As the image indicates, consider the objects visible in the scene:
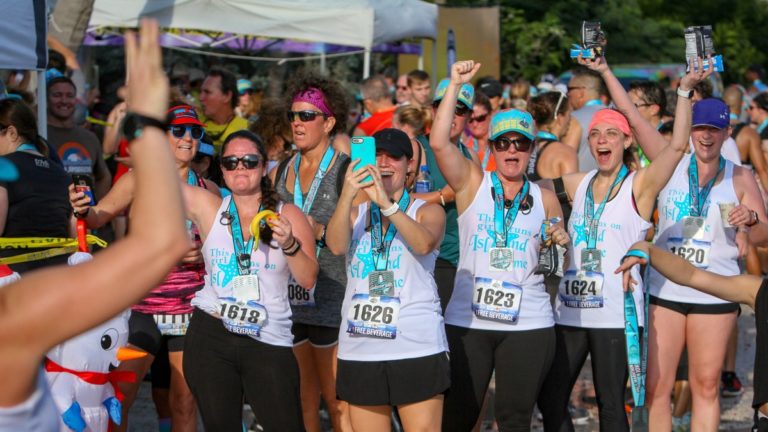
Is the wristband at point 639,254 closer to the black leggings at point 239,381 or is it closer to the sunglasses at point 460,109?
the black leggings at point 239,381

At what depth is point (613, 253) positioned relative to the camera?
5977 mm

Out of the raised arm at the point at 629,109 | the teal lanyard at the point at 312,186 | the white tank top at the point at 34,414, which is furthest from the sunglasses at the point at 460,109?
the white tank top at the point at 34,414

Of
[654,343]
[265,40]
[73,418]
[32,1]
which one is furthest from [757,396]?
[265,40]

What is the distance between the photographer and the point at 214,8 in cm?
1141

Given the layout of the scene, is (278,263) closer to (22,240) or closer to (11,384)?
(22,240)

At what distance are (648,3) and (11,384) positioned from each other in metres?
39.0

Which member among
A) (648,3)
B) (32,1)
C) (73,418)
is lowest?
(73,418)

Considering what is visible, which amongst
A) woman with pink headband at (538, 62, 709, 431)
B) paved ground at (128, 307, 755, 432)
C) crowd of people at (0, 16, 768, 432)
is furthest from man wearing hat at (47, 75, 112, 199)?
woman with pink headband at (538, 62, 709, 431)

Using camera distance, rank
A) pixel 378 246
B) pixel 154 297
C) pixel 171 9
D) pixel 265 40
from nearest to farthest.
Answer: pixel 378 246
pixel 154 297
pixel 171 9
pixel 265 40

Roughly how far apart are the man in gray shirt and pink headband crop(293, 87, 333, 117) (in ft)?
8.24

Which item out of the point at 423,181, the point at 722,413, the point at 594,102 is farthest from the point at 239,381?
the point at 594,102

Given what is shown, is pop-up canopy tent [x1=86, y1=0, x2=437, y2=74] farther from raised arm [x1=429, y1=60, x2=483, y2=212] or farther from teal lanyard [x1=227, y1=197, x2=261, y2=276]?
teal lanyard [x1=227, y1=197, x2=261, y2=276]

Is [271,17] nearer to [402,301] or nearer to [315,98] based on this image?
[315,98]

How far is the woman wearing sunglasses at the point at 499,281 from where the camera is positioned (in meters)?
5.62
